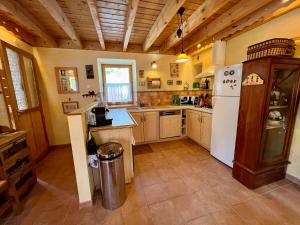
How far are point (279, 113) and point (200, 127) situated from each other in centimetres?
144

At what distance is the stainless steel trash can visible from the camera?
1548 mm

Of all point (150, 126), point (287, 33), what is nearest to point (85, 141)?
point (150, 126)

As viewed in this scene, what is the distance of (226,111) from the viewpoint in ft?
7.72

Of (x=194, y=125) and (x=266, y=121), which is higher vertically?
(x=266, y=121)

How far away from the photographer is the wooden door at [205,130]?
291 cm

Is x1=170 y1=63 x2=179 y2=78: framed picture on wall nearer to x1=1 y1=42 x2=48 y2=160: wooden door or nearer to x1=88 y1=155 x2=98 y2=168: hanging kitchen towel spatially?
x1=88 y1=155 x2=98 y2=168: hanging kitchen towel

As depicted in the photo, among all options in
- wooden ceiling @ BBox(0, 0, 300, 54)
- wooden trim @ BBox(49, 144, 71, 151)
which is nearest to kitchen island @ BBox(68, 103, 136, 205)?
wooden ceiling @ BBox(0, 0, 300, 54)

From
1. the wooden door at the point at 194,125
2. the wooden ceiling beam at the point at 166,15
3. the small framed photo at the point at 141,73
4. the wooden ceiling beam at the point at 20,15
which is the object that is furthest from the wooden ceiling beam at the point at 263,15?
the wooden ceiling beam at the point at 20,15

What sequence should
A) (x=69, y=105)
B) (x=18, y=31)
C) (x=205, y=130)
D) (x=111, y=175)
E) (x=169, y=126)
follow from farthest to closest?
(x=169, y=126) < (x=69, y=105) < (x=205, y=130) < (x=18, y=31) < (x=111, y=175)

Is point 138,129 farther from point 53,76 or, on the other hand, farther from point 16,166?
point 53,76

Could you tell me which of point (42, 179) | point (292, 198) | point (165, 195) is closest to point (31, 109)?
point (42, 179)

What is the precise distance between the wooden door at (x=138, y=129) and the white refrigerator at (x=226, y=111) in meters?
1.62

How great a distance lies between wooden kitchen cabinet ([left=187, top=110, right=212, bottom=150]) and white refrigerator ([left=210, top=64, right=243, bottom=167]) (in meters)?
0.24

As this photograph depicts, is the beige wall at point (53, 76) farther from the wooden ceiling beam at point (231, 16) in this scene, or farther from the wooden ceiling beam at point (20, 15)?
the wooden ceiling beam at point (231, 16)
